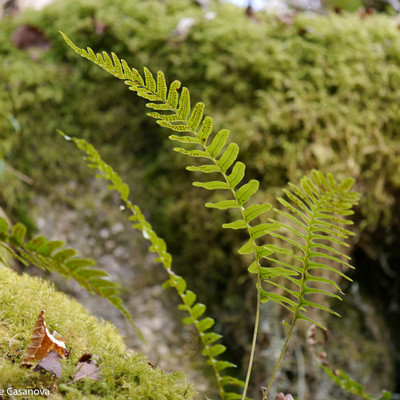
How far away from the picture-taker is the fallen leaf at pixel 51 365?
81cm

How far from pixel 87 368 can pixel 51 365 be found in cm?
8

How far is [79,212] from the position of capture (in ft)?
8.43

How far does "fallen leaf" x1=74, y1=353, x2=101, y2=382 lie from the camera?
0.84 meters

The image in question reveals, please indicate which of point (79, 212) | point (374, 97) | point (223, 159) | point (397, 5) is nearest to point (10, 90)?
point (79, 212)

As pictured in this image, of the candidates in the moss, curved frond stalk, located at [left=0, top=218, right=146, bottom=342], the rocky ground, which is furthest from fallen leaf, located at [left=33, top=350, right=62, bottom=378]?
the rocky ground

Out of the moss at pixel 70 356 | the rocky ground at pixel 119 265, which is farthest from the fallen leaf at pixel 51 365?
the rocky ground at pixel 119 265

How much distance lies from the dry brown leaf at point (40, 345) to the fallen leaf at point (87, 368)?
0.17 ft

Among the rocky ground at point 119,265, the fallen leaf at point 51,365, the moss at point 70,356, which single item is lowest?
the rocky ground at point 119,265

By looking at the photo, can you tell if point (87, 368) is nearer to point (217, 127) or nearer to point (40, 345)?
point (40, 345)

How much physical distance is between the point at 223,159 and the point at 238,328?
173 centimetres

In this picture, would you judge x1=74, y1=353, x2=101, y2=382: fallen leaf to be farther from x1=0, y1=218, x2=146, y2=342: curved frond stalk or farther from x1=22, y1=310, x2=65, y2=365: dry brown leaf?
x1=0, y1=218, x2=146, y2=342: curved frond stalk

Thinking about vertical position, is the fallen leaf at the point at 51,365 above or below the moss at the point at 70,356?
above

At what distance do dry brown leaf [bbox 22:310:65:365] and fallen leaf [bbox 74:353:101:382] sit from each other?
0.17ft

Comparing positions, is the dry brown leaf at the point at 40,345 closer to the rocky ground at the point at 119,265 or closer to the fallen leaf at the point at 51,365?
the fallen leaf at the point at 51,365
